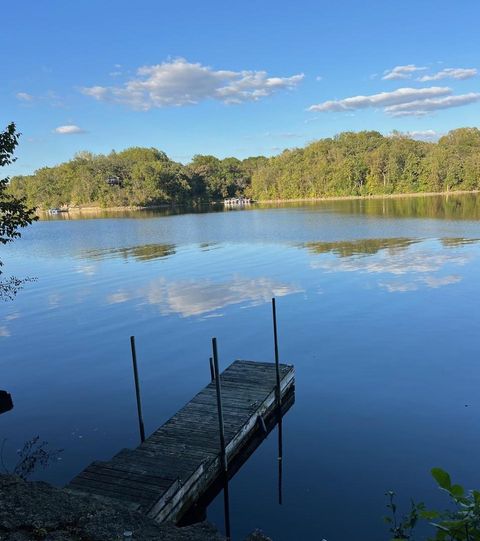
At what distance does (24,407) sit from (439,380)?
1030cm

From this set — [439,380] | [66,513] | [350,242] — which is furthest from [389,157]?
[66,513]

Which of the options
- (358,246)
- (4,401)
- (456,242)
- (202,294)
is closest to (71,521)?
(4,401)

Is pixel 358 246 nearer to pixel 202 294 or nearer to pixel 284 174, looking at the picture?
pixel 202 294

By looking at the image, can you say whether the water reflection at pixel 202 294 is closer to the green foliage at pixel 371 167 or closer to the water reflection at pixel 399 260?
the water reflection at pixel 399 260

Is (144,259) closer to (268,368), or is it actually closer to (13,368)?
(13,368)

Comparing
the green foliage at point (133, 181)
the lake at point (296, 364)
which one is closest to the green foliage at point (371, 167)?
the green foliage at point (133, 181)

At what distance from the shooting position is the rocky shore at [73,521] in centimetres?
509

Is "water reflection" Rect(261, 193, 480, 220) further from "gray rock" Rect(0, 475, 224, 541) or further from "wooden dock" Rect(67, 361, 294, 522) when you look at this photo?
"gray rock" Rect(0, 475, 224, 541)

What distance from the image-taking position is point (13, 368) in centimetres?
1388

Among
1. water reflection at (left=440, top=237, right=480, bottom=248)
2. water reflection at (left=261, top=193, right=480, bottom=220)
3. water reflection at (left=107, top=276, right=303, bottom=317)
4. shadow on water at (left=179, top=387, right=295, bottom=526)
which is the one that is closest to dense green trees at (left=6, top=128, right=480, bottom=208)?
water reflection at (left=261, top=193, right=480, bottom=220)

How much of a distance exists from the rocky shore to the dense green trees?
106439 mm

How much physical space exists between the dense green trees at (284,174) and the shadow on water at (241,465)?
102 metres

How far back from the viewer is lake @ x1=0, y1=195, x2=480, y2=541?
26.2 ft

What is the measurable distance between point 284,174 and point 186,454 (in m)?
128
